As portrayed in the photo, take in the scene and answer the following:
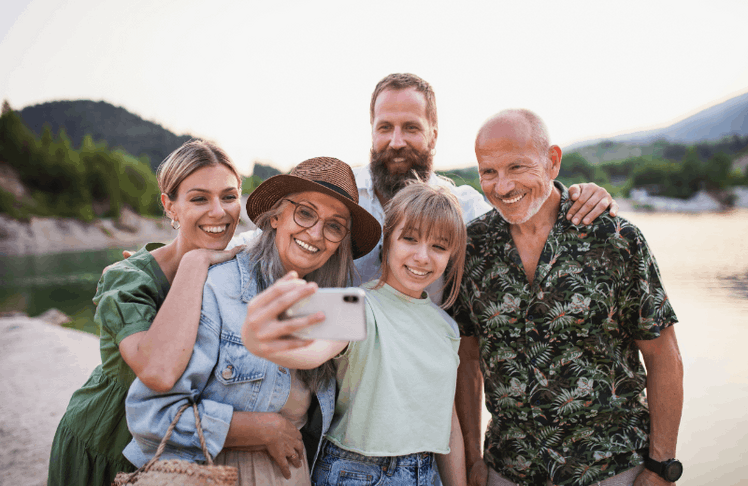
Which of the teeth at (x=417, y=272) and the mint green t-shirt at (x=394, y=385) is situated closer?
the mint green t-shirt at (x=394, y=385)

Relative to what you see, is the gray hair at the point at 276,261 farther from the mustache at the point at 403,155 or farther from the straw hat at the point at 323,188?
the mustache at the point at 403,155

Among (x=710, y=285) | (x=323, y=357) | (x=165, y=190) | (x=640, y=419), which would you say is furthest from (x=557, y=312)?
(x=710, y=285)

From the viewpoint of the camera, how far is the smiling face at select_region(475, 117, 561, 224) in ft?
8.71

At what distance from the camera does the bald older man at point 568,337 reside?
2.50 meters

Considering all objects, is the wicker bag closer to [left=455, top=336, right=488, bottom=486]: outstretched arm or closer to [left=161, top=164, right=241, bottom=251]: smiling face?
[left=161, top=164, right=241, bottom=251]: smiling face

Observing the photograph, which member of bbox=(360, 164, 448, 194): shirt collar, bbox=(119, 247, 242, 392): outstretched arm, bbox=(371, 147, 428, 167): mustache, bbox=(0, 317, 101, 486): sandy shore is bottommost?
bbox=(0, 317, 101, 486): sandy shore

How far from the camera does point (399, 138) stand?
12.6 feet

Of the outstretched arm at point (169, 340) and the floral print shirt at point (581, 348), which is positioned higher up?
the outstretched arm at point (169, 340)

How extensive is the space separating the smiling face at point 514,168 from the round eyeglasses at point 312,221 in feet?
3.78

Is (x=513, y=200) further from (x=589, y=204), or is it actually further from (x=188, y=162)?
(x=188, y=162)

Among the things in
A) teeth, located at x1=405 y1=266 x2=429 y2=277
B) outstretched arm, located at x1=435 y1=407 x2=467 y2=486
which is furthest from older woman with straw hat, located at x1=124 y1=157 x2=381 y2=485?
outstretched arm, located at x1=435 y1=407 x2=467 y2=486

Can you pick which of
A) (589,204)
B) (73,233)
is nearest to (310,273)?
(589,204)

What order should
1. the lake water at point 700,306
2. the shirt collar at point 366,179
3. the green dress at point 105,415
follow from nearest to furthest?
the green dress at point 105,415
the shirt collar at point 366,179
the lake water at point 700,306

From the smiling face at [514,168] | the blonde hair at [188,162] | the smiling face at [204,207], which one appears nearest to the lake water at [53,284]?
the blonde hair at [188,162]
